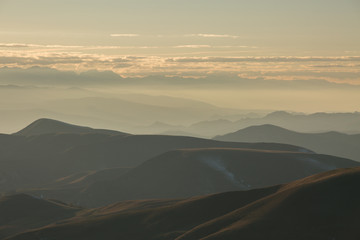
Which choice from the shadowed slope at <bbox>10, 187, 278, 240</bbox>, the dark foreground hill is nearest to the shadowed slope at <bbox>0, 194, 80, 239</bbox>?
the dark foreground hill

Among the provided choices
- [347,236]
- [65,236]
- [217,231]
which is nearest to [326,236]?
[347,236]

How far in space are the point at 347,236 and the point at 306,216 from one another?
Result: 12.0 m

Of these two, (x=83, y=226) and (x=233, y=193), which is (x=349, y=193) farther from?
(x=83, y=226)

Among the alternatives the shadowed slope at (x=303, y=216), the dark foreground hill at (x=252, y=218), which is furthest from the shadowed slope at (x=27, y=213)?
the shadowed slope at (x=303, y=216)

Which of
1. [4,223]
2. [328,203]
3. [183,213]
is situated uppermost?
[328,203]

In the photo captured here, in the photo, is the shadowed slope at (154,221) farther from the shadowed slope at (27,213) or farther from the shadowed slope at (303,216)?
the shadowed slope at (27,213)

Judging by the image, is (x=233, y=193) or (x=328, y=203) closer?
(x=328, y=203)

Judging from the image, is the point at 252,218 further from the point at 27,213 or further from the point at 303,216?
the point at 27,213

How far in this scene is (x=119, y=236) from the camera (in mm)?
126750

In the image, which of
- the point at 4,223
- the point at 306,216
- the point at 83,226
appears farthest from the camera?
the point at 4,223

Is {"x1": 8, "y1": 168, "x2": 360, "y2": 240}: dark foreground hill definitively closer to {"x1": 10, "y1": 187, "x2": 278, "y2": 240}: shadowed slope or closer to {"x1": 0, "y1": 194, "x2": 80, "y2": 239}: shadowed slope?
{"x1": 10, "y1": 187, "x2": 278, "y2": 240}: shadowed slope

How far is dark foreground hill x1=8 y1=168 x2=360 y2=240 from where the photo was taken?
97188 millimetres

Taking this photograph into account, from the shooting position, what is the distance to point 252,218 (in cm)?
10588

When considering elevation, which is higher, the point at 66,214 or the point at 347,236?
the point at 347,236
